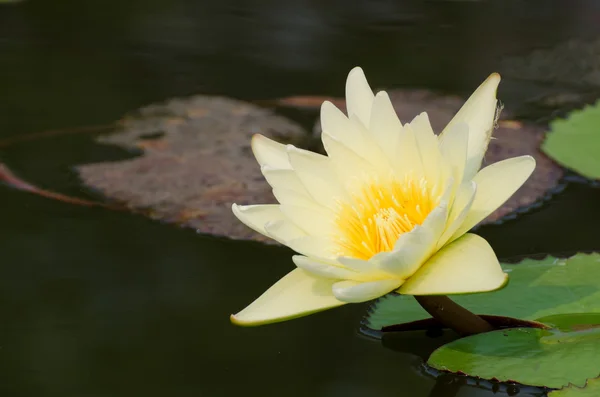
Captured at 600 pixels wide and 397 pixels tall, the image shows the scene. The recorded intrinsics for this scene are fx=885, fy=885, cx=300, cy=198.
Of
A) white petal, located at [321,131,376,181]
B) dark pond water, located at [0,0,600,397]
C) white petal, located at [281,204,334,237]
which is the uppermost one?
white petal, located at [321,131,376,181]

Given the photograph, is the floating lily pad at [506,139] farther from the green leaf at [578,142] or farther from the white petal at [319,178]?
the white petal at [319,178]

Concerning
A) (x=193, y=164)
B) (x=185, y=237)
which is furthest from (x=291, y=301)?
(x=193, y=164)

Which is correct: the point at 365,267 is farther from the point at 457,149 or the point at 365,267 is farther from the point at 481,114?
the point at 481,114

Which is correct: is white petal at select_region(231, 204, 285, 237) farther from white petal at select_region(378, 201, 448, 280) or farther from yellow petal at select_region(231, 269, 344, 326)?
white petal at select_region(378, 201, 448, 280)

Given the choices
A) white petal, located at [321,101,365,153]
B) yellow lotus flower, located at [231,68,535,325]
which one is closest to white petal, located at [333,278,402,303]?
yellow lotus flower, located at [231,68,535,325]

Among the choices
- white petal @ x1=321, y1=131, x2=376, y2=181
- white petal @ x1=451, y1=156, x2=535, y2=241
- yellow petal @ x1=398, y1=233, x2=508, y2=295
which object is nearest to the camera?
yellow petal @ x1=398, y1=233, x2=508, y2=295

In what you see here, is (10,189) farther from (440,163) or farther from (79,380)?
(440,163)

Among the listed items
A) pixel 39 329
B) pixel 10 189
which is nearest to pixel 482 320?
pixel 39 329
